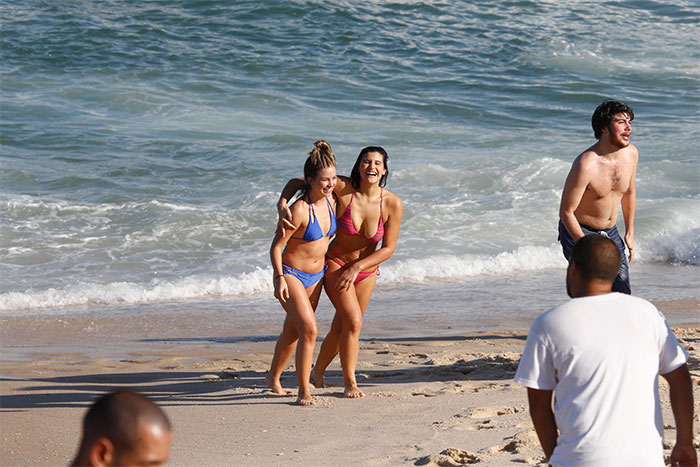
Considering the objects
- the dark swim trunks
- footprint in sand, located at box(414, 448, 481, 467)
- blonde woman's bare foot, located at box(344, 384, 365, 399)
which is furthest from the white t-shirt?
blonde woman's bare foot, located at box(344, 384, 365, 399)

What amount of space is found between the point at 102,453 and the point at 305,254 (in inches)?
147

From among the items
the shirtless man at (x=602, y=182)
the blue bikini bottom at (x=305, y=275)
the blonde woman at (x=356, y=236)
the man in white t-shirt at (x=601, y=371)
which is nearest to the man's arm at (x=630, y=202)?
the shirtless man at (x=602, y=182)

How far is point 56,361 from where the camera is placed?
7.09m

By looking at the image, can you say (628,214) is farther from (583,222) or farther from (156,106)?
(156,106)

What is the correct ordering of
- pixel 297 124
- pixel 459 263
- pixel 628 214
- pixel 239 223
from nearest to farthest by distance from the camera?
1. pixel 628 214
2. pixel 459 263
3. pixel 239 223
4. pixel 297 124

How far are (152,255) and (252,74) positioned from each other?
9.92 metres

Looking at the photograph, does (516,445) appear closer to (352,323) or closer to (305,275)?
(352,323)

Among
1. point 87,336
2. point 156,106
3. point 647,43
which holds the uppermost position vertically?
point 647,43

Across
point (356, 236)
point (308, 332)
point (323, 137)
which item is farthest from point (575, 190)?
point (323, 137)

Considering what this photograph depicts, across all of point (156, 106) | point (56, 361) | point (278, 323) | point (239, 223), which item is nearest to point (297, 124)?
point (156, 106)

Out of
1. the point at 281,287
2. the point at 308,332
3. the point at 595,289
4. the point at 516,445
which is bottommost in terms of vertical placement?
the point at 516,445

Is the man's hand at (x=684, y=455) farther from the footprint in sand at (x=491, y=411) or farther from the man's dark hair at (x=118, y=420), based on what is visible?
the footprint in sand at (x=491, y=411)

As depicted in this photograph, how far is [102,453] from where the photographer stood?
187cm

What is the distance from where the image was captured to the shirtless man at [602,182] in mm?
5527
